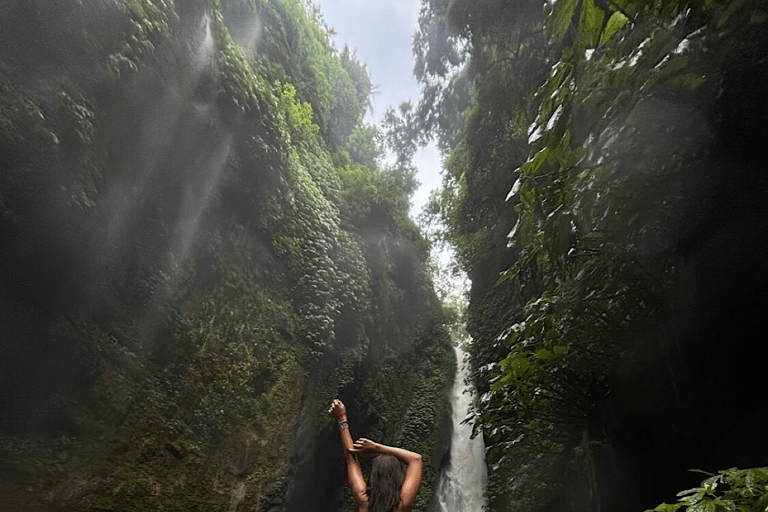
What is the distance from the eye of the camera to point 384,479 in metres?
1.78

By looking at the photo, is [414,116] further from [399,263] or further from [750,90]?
[750,90]

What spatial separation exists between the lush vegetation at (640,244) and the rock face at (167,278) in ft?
12.0

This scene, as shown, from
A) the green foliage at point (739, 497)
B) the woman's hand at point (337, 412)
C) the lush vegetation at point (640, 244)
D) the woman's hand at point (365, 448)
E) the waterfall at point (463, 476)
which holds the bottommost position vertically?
the waterfall at point (463, 476)

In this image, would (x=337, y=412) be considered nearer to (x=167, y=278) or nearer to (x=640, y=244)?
(x=640, y=244)

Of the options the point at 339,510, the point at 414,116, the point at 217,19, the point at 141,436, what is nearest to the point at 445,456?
the point at 339,510

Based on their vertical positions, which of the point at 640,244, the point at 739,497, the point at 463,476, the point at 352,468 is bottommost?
the point at 463,476

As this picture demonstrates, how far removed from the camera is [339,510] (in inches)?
269

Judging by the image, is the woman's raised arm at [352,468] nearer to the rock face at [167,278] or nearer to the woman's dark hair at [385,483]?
the woman's dark hair at [385,483]

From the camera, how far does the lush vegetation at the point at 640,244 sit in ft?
5.46

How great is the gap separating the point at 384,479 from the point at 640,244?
2106 mm

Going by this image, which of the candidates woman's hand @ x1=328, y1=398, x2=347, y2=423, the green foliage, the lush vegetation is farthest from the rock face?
the green foliage

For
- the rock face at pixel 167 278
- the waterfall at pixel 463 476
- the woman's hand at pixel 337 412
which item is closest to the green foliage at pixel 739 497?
the woman's hand at pixel 337 412

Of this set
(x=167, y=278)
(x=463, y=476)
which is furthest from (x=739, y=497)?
(x=463, y=476)

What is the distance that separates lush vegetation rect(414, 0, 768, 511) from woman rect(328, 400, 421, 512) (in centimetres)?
103
